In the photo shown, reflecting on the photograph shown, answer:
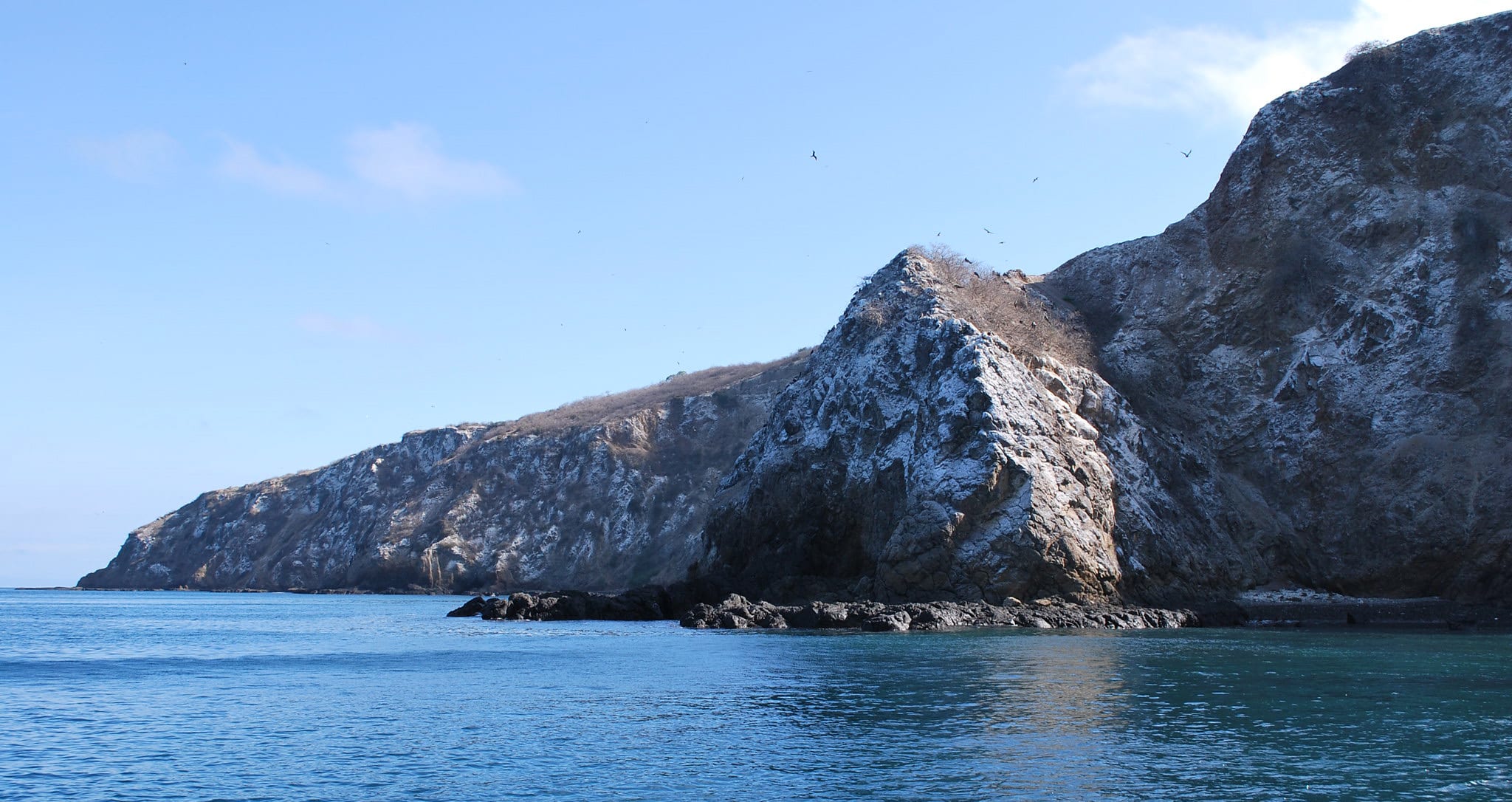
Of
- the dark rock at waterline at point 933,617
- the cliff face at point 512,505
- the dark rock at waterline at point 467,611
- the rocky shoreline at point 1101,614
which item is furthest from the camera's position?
the cliff face at point 512,505

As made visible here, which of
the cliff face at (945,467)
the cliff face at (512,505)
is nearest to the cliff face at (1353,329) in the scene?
the cliff face at (945,467)

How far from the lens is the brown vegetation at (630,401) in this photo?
123438 mm

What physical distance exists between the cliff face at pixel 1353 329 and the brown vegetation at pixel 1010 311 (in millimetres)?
2877

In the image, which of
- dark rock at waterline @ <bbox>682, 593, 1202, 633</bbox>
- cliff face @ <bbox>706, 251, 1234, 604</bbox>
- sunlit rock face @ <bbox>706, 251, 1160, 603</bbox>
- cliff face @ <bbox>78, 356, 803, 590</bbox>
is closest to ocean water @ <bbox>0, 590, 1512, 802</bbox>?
dark rock at waterline @ <bbox>682, 593, 1202, 633</bbox>

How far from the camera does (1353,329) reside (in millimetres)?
62688

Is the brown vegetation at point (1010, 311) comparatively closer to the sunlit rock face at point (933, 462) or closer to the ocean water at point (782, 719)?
the sunlit rock face at point (933, 462)

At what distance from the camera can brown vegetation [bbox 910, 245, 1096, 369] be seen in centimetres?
6312

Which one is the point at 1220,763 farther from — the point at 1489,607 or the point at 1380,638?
the point at 1489,607

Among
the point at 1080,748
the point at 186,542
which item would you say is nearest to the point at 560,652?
the point at 1080,748

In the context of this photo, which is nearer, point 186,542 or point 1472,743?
point 1472,743

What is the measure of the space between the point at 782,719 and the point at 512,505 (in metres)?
94.3

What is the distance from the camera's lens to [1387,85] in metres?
69.9

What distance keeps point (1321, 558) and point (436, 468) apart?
304 ft

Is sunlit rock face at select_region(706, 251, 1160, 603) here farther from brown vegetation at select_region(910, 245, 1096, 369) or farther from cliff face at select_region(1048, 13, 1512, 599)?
cliff face at select_region(1048, 13, 1512, 599)
